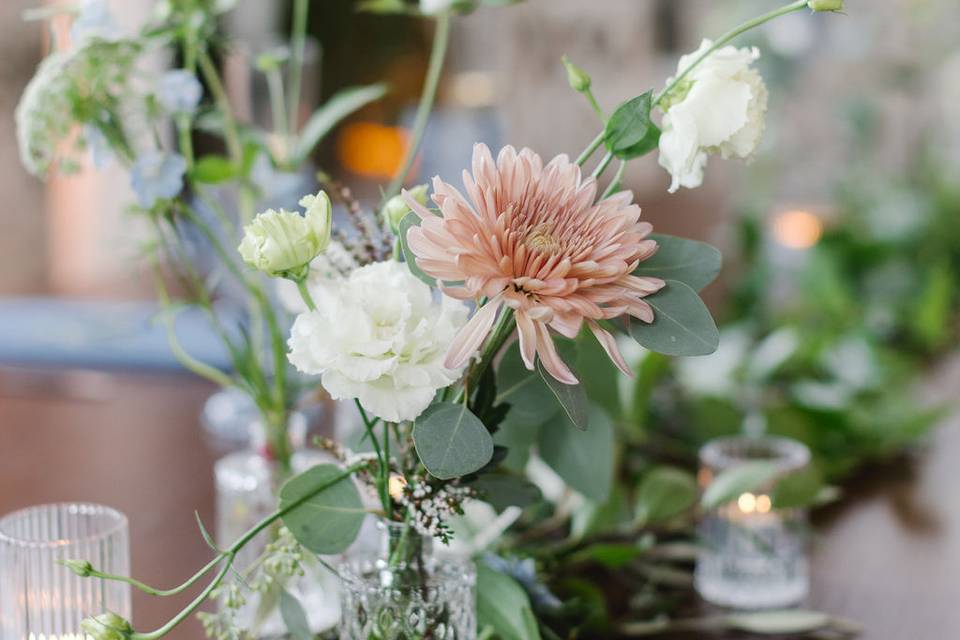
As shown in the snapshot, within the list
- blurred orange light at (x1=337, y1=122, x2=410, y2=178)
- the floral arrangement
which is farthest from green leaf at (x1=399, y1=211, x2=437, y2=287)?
blurred orange light at (x1=337, y1=122, x2=410, y2=178)

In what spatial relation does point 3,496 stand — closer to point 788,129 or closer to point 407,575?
point 407,575

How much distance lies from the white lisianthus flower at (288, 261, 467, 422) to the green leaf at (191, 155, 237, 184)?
26 centimetres

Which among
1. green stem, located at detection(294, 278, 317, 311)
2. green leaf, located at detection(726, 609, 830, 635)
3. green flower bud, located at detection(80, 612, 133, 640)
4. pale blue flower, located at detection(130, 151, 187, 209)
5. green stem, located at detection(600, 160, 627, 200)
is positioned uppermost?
pale blue flower, located at detection(130, 151, 187, 209)

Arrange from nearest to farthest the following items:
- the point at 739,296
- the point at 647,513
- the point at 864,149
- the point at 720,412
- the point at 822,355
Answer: the point at 647,513, the point at 720,412, the point at 822,355, the point at 739,296, the point at 864,149

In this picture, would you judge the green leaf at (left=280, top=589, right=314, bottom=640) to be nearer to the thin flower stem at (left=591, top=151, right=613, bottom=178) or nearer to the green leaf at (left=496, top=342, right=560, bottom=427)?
the green leaf at (left=496, top=342, right=560, bottom=427)

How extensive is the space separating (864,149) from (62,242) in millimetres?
2979

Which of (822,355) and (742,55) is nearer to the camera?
(742,55)

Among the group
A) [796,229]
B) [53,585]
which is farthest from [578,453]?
[796,229]

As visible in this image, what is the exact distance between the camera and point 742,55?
49 centimetres

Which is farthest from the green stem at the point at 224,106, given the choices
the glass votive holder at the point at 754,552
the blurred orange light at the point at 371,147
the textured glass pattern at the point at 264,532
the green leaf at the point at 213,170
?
the blurred orange light at the point at 371,147

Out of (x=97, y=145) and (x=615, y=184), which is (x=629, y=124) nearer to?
(x=615, y=184)

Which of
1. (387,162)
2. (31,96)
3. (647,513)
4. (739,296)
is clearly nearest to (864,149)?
(387,162)

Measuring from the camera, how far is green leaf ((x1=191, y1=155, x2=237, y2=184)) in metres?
0.71

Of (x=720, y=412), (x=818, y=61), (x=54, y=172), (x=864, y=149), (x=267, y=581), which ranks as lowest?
(x=267, y=581)
